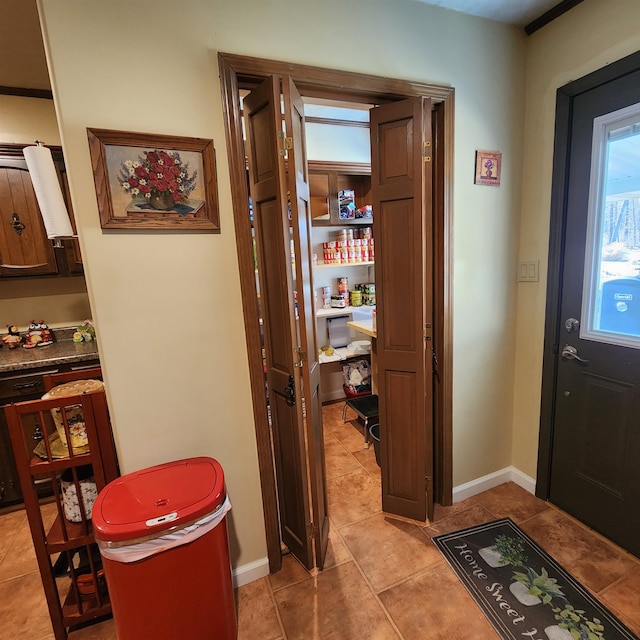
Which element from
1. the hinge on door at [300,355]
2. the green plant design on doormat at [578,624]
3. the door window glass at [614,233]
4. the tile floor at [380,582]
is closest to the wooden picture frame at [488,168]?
the door window glass at [614,233]

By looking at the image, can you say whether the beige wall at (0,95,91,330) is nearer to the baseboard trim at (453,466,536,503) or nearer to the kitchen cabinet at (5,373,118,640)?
the kitchen cabinet at (5,373,118,640)

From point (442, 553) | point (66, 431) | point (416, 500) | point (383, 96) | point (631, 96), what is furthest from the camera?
point (416, 500)

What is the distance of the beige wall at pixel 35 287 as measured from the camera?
7.45 feet

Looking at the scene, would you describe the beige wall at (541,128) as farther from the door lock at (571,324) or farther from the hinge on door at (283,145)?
the hinge on door at (283,145)

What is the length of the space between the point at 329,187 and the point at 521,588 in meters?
2.95

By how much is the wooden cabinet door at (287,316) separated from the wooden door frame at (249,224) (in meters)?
0.08

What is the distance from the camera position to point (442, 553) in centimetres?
171

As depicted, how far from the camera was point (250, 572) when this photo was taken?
63.7 inches

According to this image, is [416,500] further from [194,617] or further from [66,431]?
[66,431]

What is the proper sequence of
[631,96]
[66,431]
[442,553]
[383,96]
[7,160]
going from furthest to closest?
[7,160] < [442,553] < [383,96] < [631,96] < [66,431]

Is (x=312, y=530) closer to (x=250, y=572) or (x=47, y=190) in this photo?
(x=250, y=572)

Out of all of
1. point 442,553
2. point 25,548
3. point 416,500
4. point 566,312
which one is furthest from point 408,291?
point 25,548

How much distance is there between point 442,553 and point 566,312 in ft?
4.53

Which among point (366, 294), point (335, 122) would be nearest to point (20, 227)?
point (335, 122)
